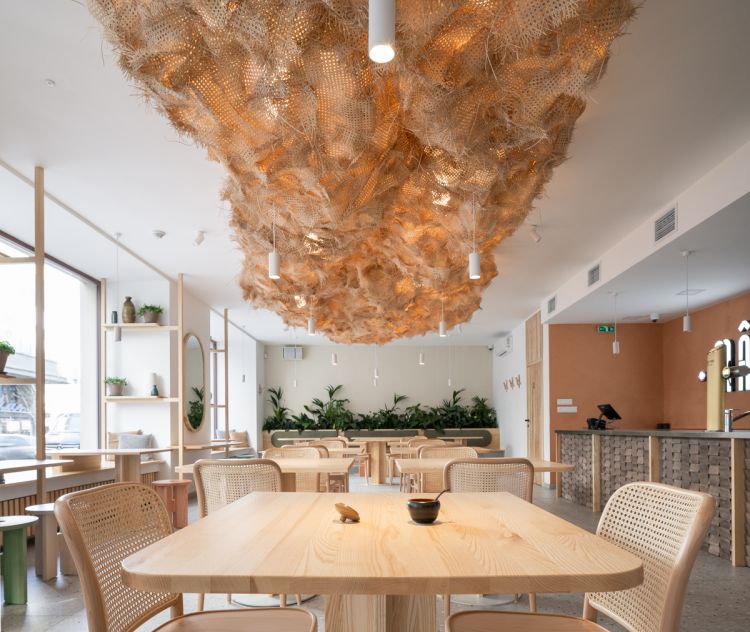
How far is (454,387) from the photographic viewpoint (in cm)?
1650

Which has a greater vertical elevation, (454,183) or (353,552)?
(454,183)

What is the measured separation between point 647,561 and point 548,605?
227 cm

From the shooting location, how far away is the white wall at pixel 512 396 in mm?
A: 12484

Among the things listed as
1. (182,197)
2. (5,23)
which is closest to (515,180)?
(5,23)

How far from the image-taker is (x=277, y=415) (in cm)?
1573

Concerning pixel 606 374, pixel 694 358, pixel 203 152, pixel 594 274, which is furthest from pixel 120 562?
pixel 606 374

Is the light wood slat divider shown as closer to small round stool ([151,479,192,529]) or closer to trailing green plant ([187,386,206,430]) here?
small round stool ([151,479,192,529])

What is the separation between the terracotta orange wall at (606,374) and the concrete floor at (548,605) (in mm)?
5559

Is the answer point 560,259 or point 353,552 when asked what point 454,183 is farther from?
point 560,259

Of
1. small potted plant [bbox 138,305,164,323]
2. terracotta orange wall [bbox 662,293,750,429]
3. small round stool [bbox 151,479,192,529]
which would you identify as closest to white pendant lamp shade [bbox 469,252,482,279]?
small round stool [bbox 151,479,192,529]

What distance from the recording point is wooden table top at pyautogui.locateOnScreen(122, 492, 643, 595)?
1.26 meters

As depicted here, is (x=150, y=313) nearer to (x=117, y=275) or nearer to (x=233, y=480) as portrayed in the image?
(x=117, y=275)

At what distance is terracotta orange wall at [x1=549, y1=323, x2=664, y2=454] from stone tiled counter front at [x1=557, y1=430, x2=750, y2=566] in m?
1.57

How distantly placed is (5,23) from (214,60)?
1522 millimetres
